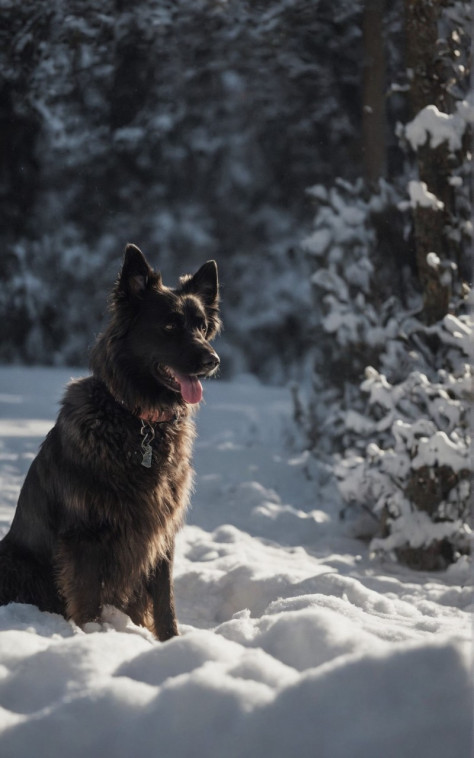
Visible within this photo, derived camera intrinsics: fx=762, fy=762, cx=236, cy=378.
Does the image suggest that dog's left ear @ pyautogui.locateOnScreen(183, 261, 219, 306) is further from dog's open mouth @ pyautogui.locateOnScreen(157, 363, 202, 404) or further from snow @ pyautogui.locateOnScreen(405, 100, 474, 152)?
snow @ pyautogui.locateOnScreen(405, 100, 474, 152)

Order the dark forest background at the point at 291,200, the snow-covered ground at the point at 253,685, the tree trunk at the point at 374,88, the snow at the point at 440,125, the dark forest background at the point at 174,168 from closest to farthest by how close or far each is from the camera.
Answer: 1. the snow-covered ground at the point at 253,685
2. the snow at the point at 440,125
3. the dark forest background at the point at 291,200
4. the tree trunk at the point at 374,88
5. the dark forest background at the point at 174,168

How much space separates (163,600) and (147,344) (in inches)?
45.1

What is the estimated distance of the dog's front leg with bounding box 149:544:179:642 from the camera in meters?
3.38

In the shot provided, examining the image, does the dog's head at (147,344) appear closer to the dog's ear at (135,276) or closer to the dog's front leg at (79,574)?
the dog's ear at (135,276)

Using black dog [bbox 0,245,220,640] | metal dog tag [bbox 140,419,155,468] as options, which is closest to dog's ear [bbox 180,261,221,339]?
black dog [bbox 0,245,220,640]

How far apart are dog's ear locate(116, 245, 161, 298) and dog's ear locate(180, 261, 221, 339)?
0.98 feet

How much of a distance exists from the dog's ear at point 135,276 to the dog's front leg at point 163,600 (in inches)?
46.5

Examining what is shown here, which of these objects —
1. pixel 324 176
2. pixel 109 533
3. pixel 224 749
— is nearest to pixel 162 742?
pixel 224 749

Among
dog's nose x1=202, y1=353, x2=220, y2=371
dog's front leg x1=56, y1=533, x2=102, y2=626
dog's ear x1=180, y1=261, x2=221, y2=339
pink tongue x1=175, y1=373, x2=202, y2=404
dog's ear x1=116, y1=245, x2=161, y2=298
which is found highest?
dog's ear x1=116, y1=245, x2=161, y2=298

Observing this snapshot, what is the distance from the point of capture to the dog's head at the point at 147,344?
3342mm

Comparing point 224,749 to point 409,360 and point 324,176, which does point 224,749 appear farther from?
point 324,176

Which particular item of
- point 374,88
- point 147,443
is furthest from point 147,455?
point 374,88

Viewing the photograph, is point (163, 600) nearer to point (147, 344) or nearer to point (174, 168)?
point (147, 344)

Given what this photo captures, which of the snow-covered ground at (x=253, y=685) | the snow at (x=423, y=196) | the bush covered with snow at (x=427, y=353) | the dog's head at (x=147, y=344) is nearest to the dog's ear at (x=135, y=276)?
the dog's head at (x=147, y=344)
